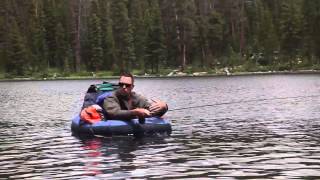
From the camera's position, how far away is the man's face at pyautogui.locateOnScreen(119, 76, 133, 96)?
23.0 m

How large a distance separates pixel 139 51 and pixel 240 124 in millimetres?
108515

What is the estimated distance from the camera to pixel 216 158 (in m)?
18.1

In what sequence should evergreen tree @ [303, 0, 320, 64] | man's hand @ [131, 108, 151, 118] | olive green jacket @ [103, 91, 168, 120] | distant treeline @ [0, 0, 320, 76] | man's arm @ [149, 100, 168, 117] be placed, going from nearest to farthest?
man's hand @ [131, 108, 151, 118] < olive green jacket @ [103, 91, 168, 120] < man's arm @ [149, 100, 168, 117] < evergreen tree @ [303, 0, 320, 64] < distant treeline @ [0, 0, 320, 76]

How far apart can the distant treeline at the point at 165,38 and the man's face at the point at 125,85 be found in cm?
9909

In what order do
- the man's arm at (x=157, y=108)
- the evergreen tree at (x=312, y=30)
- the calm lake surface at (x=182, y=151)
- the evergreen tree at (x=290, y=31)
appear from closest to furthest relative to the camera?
the calm lake surface at (x=182, y=151), the man's arm at (x=157, y=108), the evergreen tree at (x=290, y=31), the evergreen tree at (x=312, y=30)

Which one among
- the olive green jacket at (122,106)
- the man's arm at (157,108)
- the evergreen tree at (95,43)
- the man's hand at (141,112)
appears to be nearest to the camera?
the man's hand at (141,112)

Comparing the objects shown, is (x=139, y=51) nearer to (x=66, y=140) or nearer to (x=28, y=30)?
(x=28, y=30)

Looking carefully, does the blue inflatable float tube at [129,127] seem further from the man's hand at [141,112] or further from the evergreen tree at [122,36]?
the evergreen tree at [122,36]

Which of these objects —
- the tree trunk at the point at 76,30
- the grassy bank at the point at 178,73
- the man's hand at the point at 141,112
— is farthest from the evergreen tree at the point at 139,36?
the man's hand at the point at 141,112

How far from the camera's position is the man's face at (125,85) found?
23.0 metres

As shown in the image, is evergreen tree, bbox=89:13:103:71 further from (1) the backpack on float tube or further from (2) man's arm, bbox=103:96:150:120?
(2) man's arm, bbox=103:96:150:120

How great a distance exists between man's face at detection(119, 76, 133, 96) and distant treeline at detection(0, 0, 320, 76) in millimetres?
99094

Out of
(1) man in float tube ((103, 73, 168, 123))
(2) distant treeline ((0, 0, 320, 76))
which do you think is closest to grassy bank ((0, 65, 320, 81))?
(2) distant treeline ((0, 0, 320, 76))

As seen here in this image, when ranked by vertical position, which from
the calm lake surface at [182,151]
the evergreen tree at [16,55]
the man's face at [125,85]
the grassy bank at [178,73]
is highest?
the evergreen tree at [16,55]
